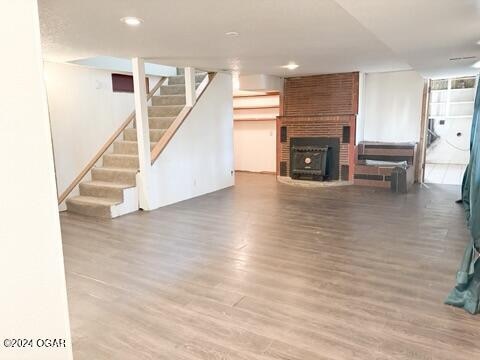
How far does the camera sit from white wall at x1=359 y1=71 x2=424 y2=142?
7.19 meters

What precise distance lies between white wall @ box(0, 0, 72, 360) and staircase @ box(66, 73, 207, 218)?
4.18 m

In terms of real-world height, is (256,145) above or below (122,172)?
above

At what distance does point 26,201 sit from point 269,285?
7.35 ft

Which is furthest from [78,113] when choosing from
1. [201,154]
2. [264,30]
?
[264,30]

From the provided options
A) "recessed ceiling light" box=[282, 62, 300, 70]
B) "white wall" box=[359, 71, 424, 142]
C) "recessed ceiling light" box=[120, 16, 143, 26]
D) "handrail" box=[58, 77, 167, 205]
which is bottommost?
"handrail" box=[58, 77, 167, 205]

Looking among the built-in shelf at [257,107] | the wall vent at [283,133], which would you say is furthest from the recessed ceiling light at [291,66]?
the built-in shelf at [257,107]

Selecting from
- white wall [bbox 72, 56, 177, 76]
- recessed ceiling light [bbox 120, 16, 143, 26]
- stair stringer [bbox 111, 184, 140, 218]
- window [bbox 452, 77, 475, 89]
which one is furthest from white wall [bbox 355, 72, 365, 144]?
recessed ceiling light [bbox 120, 16, 143, 26]

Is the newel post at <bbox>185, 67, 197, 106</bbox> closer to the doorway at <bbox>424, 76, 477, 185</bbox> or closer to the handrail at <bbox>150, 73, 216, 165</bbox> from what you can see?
the handrail at <bbox>150, 73, 216, 165</bbox>

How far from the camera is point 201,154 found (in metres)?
6.53

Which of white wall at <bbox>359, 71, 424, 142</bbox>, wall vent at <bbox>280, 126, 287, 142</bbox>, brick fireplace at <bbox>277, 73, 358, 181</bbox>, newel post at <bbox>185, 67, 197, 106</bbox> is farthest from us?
wall vent at <bbox>280, 126, 287, 142</bbox>

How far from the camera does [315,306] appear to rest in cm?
254

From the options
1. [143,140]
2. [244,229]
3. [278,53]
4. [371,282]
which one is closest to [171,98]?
[143,140]

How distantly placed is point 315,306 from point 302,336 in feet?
1.30

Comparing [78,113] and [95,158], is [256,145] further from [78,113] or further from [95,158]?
[78,113]
